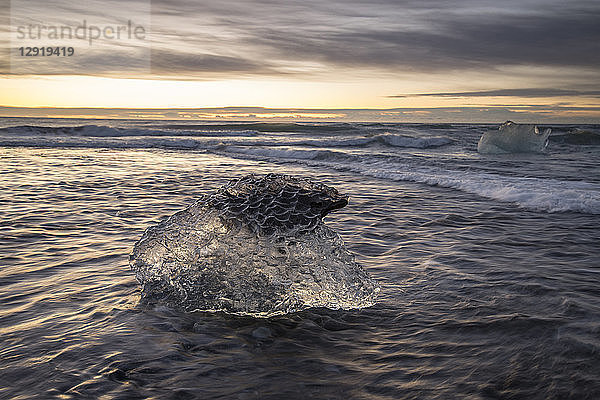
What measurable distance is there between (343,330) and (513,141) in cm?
2118

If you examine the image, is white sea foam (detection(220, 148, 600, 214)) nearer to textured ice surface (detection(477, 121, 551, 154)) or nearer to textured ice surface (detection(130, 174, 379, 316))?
textured ice surface (detection(130, 174, 379, 316))

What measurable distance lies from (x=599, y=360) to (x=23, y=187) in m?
8.55

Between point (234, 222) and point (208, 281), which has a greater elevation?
point (234, 222)

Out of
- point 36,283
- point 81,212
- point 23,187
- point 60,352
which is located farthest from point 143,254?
point 23,187

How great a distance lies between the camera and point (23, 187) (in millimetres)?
8125

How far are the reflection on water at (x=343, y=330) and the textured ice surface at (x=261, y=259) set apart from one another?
0.50 ft

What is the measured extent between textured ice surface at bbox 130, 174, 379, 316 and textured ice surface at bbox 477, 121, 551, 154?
1986 centimetres

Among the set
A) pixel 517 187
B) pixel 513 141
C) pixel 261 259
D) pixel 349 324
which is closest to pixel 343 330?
pixel 349 324

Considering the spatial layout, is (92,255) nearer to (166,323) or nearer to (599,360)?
(166,323)

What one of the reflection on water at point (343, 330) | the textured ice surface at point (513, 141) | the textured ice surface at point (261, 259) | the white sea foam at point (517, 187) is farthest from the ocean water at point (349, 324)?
the textured ice surface at point (513, 141)

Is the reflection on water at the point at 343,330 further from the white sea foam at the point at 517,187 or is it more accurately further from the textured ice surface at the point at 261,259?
the white sea foam at the point at 517,187

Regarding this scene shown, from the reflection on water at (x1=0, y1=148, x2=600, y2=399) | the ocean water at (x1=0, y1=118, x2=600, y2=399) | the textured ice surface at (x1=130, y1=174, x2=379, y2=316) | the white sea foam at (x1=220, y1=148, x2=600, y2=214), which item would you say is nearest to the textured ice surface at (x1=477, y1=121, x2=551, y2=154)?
the white sea foam at (x1=220, y1=148, x2=600, y2=214)

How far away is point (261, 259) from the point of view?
318 centimetres

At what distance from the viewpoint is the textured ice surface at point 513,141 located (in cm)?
2123
